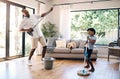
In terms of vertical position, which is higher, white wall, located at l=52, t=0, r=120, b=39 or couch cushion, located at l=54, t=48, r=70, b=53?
white wall, located at l=52, t=0, r=120, b=39

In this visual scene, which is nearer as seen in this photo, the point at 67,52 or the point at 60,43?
the point at 67,52

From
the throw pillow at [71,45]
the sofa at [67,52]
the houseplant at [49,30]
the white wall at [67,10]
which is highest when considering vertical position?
the white wall at [67,10]

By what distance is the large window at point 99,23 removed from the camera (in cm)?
605

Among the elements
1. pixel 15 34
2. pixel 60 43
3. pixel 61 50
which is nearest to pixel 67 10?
pixel 60 43

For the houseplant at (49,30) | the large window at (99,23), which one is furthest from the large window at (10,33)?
the large window at (99,23)

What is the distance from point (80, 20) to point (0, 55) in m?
3.47

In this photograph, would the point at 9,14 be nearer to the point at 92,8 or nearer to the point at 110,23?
the point at 92,8

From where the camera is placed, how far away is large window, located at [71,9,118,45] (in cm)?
605

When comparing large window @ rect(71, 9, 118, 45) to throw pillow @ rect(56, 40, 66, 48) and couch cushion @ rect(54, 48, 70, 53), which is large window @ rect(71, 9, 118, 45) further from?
couch cushion @ rect(54, 48, 70, 53)

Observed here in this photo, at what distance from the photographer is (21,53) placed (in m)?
5.63

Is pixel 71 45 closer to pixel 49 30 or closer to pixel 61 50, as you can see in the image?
pixel 61 50

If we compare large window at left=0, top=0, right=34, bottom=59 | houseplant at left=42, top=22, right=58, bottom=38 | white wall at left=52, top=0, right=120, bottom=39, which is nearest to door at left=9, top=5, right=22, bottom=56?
large window at left=0, top=0, right=34, bottom=59

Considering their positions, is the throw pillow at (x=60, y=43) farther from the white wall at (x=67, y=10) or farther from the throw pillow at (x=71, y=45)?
the white wall at (x=67, y=10)

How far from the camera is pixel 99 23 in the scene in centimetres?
624
